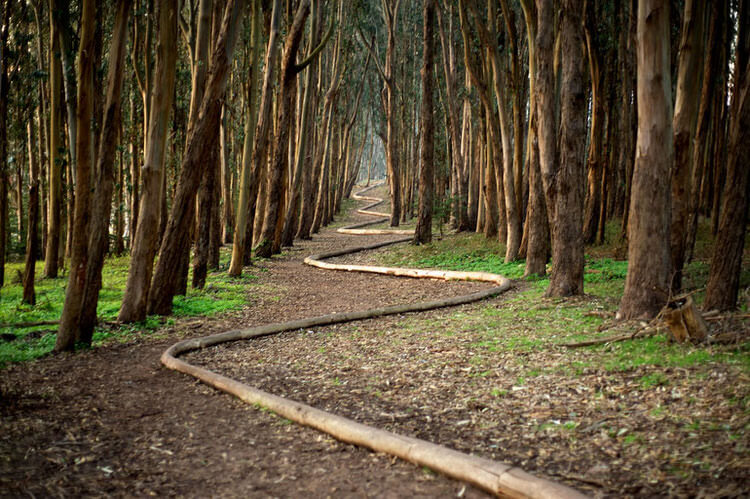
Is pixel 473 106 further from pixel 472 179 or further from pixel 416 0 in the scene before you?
pixel 416 0

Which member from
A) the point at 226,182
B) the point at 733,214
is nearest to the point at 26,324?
the point at 733,214

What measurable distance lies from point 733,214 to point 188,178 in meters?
6.64

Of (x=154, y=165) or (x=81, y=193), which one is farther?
(x=154, y=165)

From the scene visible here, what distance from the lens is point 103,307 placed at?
29.0ft

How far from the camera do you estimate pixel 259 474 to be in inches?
138

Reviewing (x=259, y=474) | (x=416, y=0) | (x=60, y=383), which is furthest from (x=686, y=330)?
(x=416, y=0)

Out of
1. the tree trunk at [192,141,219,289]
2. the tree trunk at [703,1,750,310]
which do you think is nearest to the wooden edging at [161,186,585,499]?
the tree trunk at [192,141,219,289]

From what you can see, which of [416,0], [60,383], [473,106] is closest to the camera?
[60,383]

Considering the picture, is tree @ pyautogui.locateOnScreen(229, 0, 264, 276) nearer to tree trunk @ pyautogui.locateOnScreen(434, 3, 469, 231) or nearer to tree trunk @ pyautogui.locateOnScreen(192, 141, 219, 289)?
tree trunk @ pyautogui.locateOnScreen(192, 141, 219, 289)

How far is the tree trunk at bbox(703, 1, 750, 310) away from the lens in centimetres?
543

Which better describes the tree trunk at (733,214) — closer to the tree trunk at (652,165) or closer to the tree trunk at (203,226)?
the tree trunk at (652,165)

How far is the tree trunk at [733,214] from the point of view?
17.8 ft

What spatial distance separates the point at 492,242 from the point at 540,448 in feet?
39.9

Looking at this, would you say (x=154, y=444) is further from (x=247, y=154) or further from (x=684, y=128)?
(x=247, y=154)
